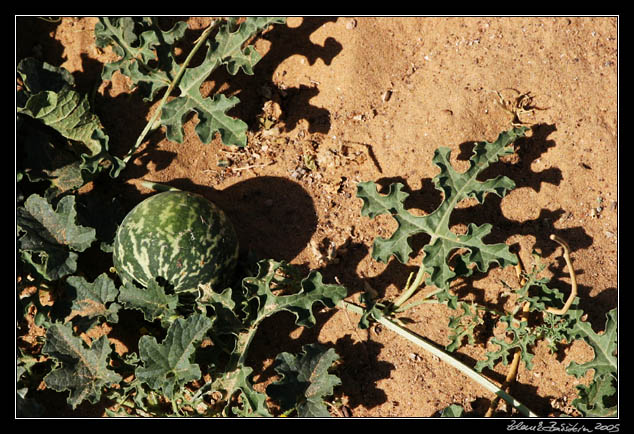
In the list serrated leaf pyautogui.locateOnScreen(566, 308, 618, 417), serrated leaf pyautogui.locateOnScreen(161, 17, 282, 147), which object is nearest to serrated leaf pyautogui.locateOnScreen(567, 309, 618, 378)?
serrated leaf pyautogui.locateOnScreen(566, 308, 618, 417)

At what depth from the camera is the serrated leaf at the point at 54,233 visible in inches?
162

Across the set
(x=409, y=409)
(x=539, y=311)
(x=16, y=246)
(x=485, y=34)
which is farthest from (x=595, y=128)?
(x=16, y=246)

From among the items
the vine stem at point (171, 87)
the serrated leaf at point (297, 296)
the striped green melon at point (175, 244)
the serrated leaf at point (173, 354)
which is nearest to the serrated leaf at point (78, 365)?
the serrated leaf at point (173, 354)

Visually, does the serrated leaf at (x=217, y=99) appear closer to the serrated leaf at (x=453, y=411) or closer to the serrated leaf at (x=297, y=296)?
the serrated leaf at (x=297, y=296)

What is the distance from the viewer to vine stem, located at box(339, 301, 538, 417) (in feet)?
13.5

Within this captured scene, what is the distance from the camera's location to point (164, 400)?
4.27 meters

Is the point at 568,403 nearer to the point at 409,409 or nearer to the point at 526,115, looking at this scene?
the point at 409,409

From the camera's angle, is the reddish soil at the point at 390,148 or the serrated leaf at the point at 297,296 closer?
the serrated leaf at the point at 297,296

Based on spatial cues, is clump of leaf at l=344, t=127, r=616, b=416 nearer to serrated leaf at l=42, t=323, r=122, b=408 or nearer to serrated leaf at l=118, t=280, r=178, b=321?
serrated leaf at l=118, t=280, r=178, b=321

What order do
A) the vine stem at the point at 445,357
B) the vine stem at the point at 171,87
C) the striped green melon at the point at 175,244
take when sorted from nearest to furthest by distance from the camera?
the striped green melon at the point at 175,244 < the vine stem at the point at 445,357 < the vine stem at the point at 171,87

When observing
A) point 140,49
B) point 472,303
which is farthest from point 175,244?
point 472,303

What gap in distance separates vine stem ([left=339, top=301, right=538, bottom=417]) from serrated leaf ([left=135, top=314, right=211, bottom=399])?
1.05 m

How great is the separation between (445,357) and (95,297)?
2.32 m

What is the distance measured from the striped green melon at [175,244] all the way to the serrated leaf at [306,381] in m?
0.70
